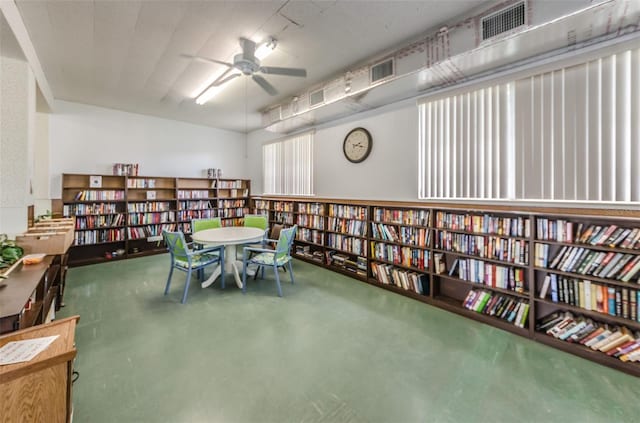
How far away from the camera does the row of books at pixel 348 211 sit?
391 centimetres

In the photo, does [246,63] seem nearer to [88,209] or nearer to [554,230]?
[554,230]

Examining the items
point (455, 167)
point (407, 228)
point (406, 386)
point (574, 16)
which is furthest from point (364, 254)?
point (574, 16)

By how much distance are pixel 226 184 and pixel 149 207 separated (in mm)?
1749

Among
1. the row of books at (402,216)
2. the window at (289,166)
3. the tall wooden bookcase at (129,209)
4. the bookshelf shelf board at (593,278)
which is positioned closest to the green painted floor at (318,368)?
the bookshelf shelf board at (593,278)

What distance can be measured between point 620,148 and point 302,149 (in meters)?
4.30

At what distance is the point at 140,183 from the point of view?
5203mm

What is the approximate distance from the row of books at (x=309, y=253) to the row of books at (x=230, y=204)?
7.72 feet

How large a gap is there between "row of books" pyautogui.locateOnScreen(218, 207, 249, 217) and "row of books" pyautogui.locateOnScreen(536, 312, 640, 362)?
19.4ft

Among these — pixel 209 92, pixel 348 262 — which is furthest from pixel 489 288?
pixel 209 92

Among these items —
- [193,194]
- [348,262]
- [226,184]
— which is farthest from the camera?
[226,184]

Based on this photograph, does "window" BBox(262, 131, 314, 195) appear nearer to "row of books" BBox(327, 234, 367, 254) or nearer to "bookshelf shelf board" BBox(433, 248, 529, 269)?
"row of books" BBox(327, 234, 367, 254)

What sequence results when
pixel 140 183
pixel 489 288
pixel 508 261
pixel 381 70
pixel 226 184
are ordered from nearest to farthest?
pixel 508 261 → pixel 489 288 → pixel 381 70 → pixel 140 183 → pixel 226 184

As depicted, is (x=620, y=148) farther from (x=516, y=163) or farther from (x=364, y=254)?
(x=364, y=254)

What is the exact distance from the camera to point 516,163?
266 centimetres
